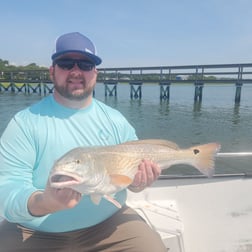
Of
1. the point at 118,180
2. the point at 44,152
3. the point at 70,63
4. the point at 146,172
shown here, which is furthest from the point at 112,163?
the point at 70,63

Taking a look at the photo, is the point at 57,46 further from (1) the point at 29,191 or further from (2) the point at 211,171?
(2) the point at 211,171

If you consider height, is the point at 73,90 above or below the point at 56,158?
above

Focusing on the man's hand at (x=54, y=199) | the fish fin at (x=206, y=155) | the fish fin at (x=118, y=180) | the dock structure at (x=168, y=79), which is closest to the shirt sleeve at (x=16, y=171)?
the man's hand at (x=54, y=199)

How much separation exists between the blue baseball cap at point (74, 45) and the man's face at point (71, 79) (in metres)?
0.05

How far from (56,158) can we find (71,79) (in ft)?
2.37

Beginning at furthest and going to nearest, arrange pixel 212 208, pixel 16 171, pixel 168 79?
pixel 168 79
pixel 212 208
pixel 16 171

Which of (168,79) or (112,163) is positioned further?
(168,79)

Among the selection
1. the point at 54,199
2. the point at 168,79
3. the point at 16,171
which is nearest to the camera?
the point at 54,199

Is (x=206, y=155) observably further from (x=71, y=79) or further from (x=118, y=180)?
(x=71, y=79)

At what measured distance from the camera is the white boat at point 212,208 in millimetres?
3860

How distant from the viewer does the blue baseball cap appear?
2678 millimetres

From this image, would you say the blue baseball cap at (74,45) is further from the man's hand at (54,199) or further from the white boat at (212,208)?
the white boat at (212,208)

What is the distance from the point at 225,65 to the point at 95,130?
129ft

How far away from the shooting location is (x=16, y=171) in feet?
7.71
